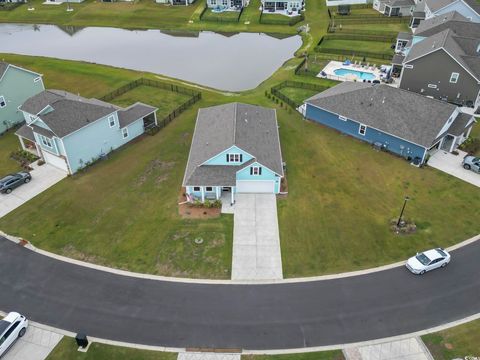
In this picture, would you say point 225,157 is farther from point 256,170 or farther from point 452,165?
point 452,165

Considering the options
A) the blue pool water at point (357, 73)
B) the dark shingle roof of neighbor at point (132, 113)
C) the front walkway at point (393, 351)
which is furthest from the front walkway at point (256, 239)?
the blue pool water at point (357, 73)

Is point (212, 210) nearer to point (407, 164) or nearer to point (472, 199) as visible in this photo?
point (407, 164)

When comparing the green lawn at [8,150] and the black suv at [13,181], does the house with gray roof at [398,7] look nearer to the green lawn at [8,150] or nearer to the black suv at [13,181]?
the green lawn at [8,150]

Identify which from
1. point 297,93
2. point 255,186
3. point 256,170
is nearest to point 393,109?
point 297,93

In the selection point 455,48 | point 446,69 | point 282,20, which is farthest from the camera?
point 282,20

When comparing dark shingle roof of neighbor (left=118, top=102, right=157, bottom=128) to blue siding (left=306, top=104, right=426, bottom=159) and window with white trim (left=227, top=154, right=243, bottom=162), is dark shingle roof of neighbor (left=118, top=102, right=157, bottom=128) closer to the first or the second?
window with white trim (left=227, top=154, right=243, bottom=162)

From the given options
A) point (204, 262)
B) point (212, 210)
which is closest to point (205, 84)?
point (212, 210)
